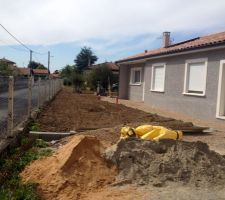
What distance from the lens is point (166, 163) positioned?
241 inches

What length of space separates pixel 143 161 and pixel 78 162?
1011 millimetres

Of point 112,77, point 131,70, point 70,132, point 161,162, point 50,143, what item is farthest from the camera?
point 112,77

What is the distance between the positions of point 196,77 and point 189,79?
0.86m

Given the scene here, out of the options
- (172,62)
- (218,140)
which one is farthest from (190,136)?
(172,62)

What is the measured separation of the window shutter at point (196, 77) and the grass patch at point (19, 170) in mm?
9757

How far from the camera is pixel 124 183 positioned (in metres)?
5.78

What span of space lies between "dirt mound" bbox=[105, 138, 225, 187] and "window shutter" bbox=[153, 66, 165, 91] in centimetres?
1572

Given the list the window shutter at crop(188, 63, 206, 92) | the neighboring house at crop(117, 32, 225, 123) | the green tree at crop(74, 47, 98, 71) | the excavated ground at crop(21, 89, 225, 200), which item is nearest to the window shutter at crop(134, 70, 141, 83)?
the neighboring house at crop(117, 32, 225, 123)

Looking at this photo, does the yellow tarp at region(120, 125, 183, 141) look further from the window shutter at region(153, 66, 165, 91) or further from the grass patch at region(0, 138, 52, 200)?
the window shutter at region(153, 66, 165, 91)

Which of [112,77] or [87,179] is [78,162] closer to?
[87,179]

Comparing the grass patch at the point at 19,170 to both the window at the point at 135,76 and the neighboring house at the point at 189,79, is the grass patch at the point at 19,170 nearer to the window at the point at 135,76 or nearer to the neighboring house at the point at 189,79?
the neighboring house at the point at 189,79

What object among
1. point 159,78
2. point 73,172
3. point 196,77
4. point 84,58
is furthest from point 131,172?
point 84,58

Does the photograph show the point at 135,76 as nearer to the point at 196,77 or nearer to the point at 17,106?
the point at 196,77

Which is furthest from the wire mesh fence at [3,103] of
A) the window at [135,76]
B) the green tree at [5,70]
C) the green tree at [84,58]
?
the green tree at [84,58]
